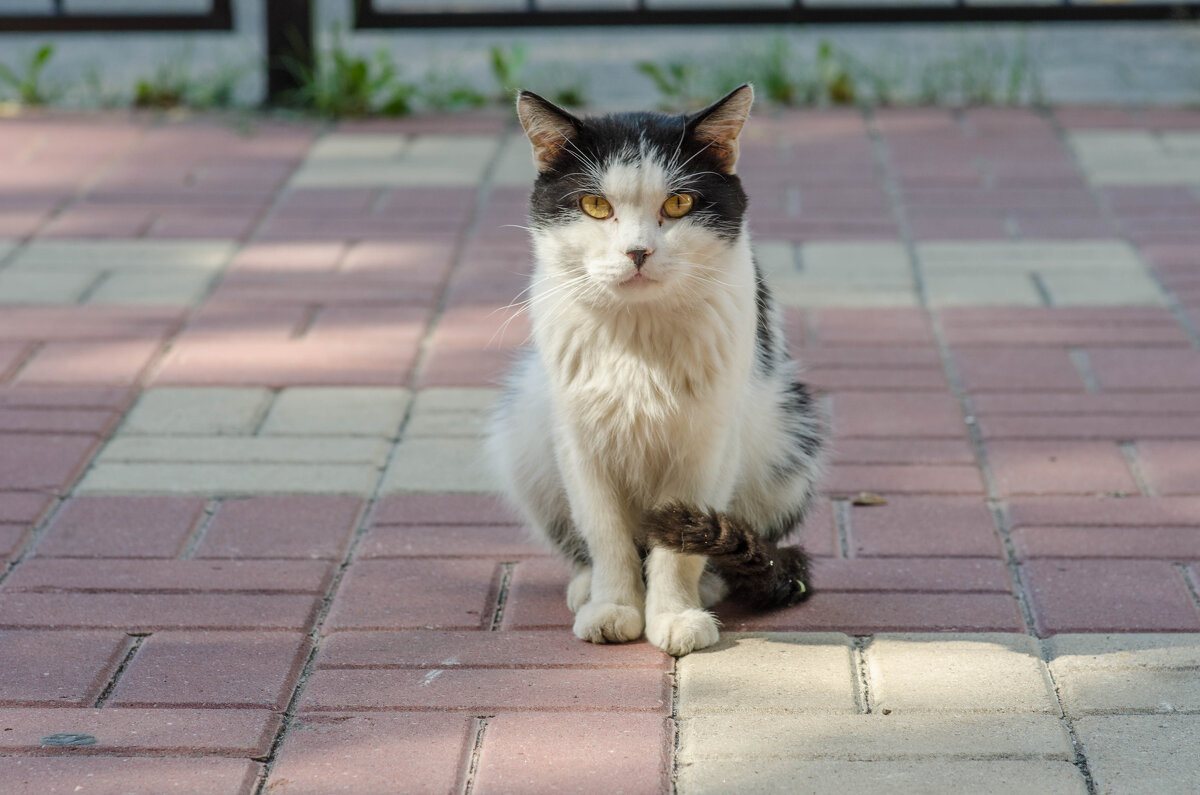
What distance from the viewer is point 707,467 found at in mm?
2557

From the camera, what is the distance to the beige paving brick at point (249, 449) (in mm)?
3336

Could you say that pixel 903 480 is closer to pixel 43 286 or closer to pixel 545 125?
pixel 545 125

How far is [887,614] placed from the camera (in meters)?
2.66

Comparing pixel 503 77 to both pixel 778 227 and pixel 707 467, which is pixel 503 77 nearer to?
pixel 778 227

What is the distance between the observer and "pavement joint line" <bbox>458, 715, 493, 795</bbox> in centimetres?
212

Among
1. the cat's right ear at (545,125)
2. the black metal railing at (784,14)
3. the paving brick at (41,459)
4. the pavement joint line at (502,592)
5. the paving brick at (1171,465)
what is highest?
the cat's right ear at (545,125)

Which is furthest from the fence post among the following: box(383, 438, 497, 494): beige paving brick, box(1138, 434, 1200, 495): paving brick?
box(1138, 434, 1200, 495): paving brick

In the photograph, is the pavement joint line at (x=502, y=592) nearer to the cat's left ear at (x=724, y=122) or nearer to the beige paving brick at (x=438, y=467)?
the beige paving brick at (x=438, y=467)

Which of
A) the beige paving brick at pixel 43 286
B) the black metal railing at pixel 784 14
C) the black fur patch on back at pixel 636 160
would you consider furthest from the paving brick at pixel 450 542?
the black metal railing at pixel 784 14

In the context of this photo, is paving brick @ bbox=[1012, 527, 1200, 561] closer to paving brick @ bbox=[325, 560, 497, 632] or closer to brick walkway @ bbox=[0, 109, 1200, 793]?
brick walkway @ bbox=[0, 109, 1200, 793]

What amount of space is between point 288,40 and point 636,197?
170 inches

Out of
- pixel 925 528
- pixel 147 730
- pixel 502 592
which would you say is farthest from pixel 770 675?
pixel 147 730

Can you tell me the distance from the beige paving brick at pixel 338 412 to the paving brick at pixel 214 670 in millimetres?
975

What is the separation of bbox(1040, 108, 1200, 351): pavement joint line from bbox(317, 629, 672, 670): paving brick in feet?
7.07
